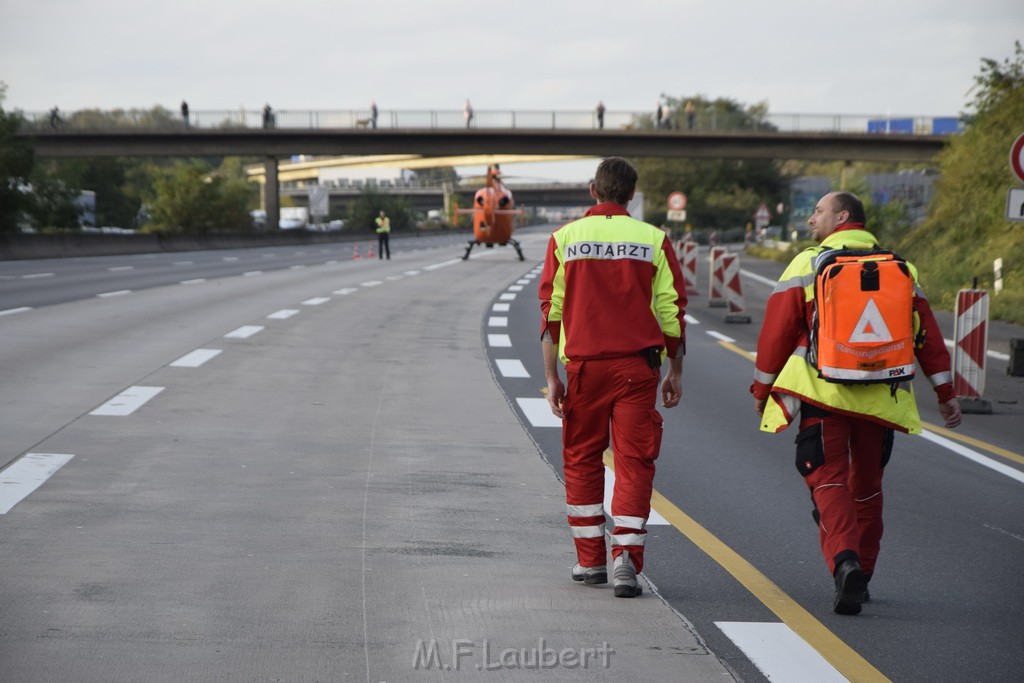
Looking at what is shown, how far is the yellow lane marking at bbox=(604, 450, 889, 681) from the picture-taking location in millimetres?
4410

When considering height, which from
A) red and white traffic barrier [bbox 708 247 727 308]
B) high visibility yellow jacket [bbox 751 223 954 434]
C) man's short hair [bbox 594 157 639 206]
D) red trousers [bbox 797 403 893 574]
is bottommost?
red and white traffic barrier [bbox 708 247 727 308]

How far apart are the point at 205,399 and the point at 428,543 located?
4874mm

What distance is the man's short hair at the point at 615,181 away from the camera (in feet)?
17.8

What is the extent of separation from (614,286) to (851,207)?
1.01 m

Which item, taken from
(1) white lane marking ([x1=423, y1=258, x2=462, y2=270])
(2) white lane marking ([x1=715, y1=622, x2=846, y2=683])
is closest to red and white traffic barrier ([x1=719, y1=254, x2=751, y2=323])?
(2) white lane marking ([x1=715, y1=622, x2=846, y2=683])

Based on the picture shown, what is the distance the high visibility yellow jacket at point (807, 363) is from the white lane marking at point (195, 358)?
324 inches

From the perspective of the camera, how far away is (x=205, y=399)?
10344mm

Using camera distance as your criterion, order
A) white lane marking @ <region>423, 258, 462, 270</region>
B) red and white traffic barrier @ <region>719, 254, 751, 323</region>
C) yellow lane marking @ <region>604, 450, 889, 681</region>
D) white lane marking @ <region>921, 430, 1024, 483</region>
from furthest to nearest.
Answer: white lane marking @ <region>423, 258, 462, 270</region>
red and white traffic barrier @ <region>719, 254, 751, 323</region>
white lane marking @ <region>921, 430, 1024, 483</region>
yellow lane marking @ <region>604, 450, 889, 681</region>

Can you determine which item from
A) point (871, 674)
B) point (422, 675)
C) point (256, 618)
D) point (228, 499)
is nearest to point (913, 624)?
point (871, 674)

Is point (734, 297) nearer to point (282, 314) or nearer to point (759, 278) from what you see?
point (282, 314)

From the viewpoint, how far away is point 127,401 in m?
10.0

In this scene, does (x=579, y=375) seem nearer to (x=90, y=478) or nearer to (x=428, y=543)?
(x=428, y=543)

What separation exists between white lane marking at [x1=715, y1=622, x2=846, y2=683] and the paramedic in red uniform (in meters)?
0.55

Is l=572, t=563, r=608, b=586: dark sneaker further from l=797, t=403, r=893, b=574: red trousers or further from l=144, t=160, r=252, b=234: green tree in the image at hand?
l=144, t=160, r=252, b=234: green tree
